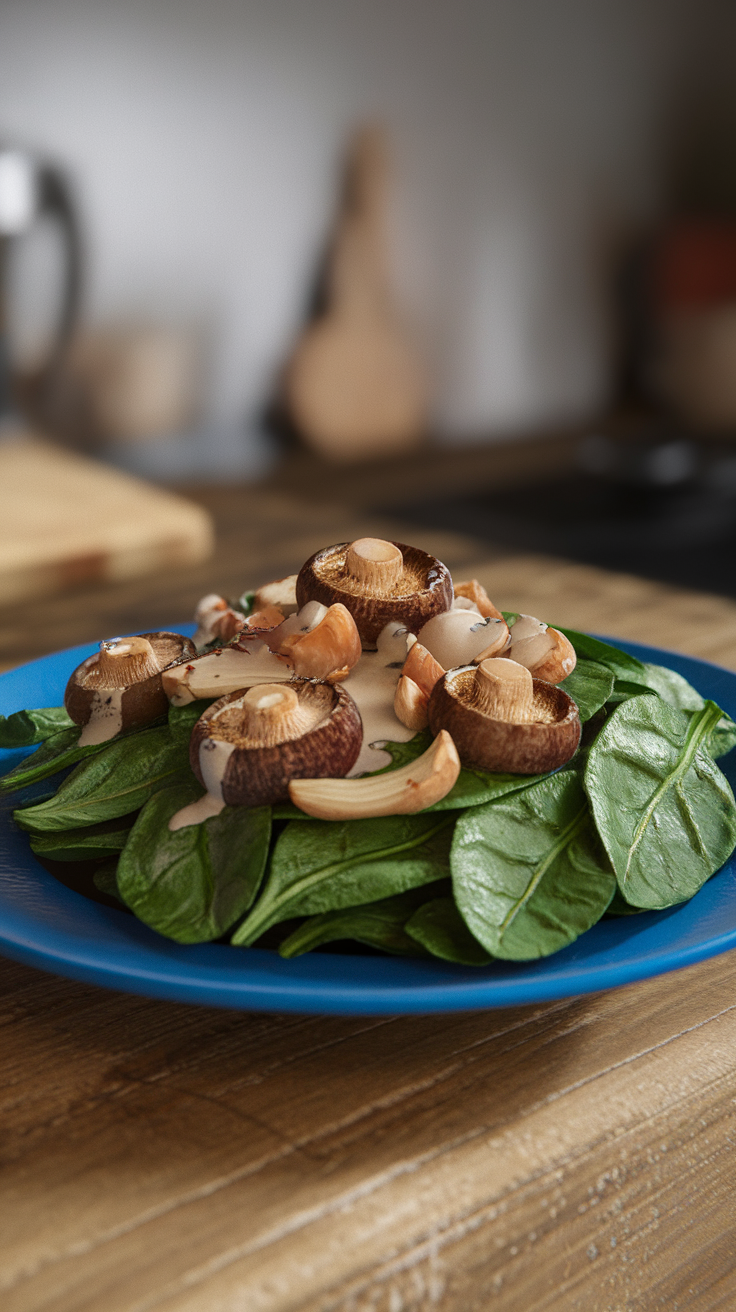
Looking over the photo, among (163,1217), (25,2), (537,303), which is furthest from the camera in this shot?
(537,303)

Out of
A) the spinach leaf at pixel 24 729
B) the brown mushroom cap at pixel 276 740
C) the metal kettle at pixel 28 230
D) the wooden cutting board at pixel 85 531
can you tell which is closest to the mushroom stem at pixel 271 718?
the brown mushroom cap at pixel 276 740

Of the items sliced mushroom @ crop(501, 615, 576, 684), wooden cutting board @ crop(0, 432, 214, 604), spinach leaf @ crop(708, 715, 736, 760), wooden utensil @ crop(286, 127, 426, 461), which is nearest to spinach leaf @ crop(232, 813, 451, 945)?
sliced mushroom @ crop(501, 615, 576, 684)

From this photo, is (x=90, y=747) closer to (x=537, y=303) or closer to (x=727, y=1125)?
(x=727, y=1125)

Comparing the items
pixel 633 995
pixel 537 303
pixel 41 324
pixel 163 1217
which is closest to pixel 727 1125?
pixel 633 995

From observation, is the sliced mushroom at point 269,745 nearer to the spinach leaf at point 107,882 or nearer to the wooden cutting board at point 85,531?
the spinach leaf at point 107,882

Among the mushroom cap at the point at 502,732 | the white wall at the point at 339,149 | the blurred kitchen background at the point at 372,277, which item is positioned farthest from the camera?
the white wall at the point at 339,149
